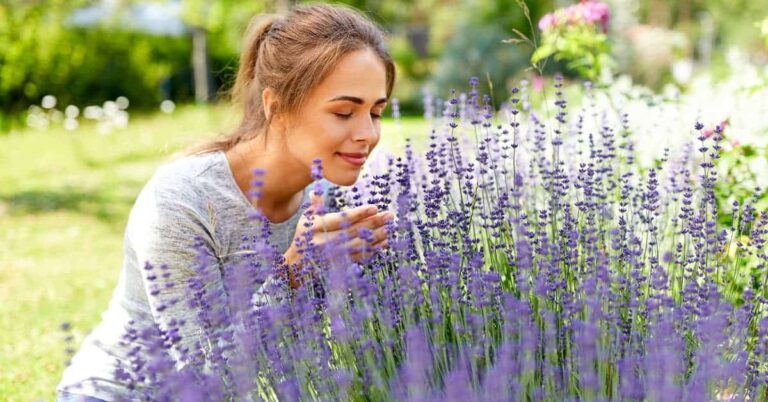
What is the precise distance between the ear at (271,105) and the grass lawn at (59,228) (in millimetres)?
527

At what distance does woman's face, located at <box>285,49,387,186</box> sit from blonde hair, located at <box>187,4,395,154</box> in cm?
4

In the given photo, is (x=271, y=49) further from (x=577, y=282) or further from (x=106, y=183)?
(x=106, y=183)

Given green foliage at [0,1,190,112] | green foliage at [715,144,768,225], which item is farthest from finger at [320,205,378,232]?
green foliage at [0,1,190,112]

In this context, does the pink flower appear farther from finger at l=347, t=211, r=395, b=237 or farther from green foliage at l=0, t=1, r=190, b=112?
green foliage at l=0, t=1, r=190, b=112

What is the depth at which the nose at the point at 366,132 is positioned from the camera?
2359 millimetres

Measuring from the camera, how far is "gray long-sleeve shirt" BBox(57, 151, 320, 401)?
237cm

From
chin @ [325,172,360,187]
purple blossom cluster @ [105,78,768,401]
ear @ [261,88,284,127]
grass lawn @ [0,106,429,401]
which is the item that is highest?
ear @ [261,88,284,127]

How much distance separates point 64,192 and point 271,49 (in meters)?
6.66

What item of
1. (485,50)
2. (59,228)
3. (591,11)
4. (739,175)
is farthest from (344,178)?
(485,50)

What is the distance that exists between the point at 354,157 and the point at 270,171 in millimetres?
386

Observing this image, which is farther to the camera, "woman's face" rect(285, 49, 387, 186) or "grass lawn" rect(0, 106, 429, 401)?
"grass lawn" rect(0, 106, 429, 401)

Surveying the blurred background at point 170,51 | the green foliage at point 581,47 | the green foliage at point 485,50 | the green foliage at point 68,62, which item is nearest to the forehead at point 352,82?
the green foliage at point 581,47

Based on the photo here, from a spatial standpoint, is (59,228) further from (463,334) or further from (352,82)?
(463,334)

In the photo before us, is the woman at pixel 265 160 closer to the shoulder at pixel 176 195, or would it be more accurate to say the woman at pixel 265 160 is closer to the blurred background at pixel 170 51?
the shoulder at pixel 176 195
